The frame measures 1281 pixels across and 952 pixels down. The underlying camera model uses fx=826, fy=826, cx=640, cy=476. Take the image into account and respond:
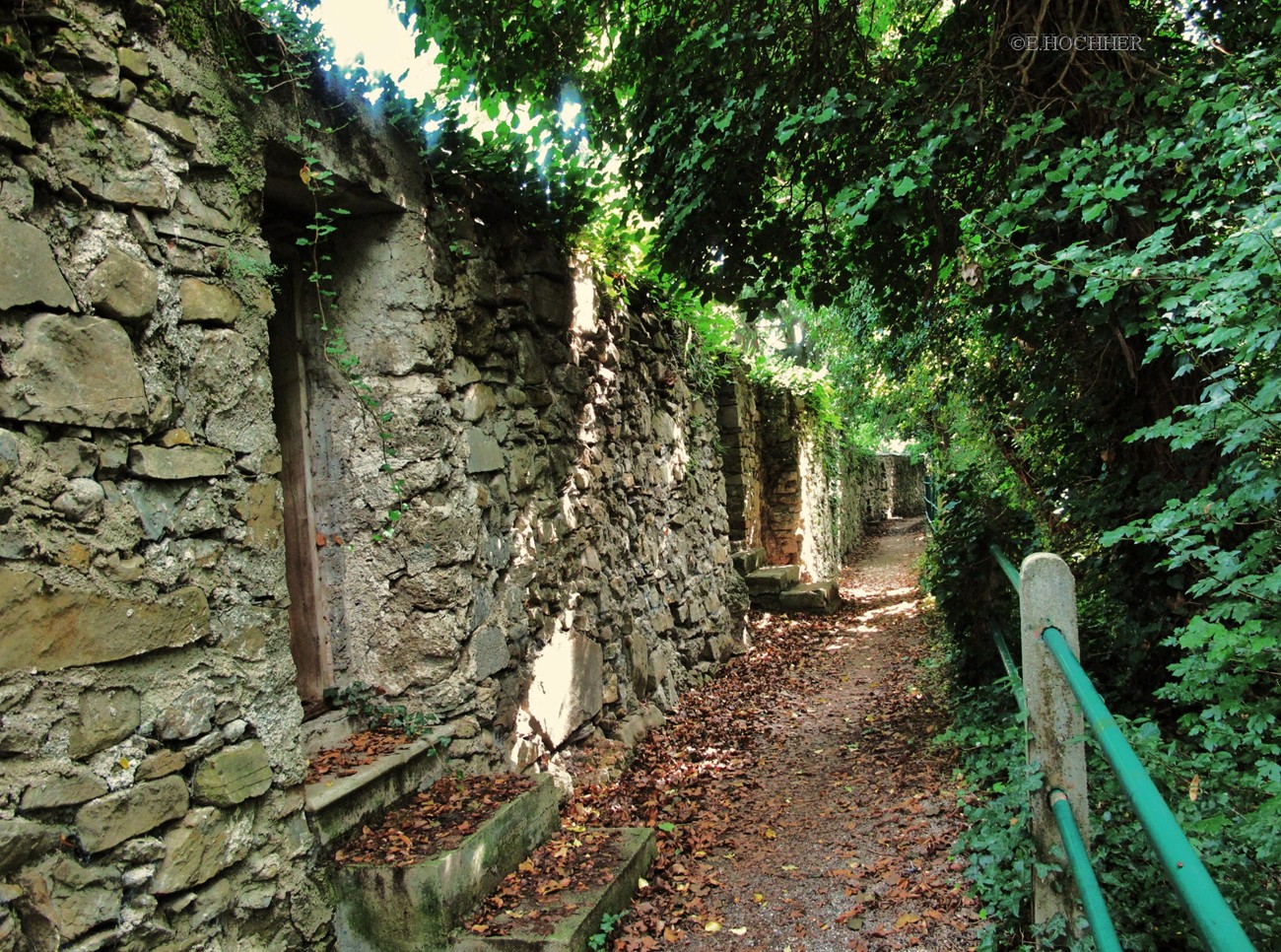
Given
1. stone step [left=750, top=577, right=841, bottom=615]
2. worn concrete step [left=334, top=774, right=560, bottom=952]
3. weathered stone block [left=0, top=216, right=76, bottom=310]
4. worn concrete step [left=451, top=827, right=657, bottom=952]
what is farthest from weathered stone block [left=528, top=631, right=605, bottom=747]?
stone step [left=750, top=577, right=841, bottom=615]

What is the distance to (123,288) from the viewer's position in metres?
1.93

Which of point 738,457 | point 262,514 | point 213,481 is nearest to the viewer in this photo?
point 213,481

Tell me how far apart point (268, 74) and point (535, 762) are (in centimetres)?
282

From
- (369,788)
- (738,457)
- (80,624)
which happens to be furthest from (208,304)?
(738,457)

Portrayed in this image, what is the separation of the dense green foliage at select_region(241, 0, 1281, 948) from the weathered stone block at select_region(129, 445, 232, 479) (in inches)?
65.1

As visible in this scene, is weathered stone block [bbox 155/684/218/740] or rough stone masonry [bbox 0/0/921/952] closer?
rough stone masonry [bbox 0/0/921/952]

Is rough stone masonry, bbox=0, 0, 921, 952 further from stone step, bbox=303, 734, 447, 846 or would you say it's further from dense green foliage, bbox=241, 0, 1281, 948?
dense green foliage, bbox=241, 0, 1281, 948

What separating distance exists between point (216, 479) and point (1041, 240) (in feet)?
10.5

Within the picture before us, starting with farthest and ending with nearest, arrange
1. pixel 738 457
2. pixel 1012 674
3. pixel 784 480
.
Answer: pixel 784 480 → pixel 738 457 → pixel 1012 674

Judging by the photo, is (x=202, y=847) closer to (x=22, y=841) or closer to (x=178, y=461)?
(x=22, y=841)

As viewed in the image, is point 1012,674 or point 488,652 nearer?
point 1012,674

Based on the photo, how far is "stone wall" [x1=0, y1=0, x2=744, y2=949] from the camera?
1.72m

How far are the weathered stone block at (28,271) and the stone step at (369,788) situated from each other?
145 centimetres

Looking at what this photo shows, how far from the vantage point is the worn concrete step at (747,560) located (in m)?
8.06
